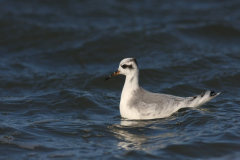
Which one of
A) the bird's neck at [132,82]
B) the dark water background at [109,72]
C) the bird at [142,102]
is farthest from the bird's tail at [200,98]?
the bird's neck at [132,82]

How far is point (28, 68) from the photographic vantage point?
12.5 meters

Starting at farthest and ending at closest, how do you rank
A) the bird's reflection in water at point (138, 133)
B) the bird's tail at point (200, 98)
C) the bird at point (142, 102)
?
1. the bird's tail at point (200, 98)
2. the bird at point (142, 102)
3. the bird's reflection in water at point (138, 133)

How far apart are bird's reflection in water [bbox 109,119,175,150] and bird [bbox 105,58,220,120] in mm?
183

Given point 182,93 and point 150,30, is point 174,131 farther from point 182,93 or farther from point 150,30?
point 150,30

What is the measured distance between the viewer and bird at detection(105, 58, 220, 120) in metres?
8.05

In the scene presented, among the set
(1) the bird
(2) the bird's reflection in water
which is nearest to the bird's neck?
(1) the bird

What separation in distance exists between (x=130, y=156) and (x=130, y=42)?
352 inches

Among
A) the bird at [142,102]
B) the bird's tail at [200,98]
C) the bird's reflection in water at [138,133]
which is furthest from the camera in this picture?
the bird's tail at [200,98]

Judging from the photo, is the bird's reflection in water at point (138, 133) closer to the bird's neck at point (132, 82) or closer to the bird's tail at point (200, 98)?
the bird's neck at point (132, 82)

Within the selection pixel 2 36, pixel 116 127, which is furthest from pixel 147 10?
pixel 116 127

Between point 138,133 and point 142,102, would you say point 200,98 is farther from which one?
point 138,133

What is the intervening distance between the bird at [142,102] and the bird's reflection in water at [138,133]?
183 mm

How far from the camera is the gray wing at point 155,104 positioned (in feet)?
26.4

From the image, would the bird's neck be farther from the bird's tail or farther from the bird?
the bird's tail
